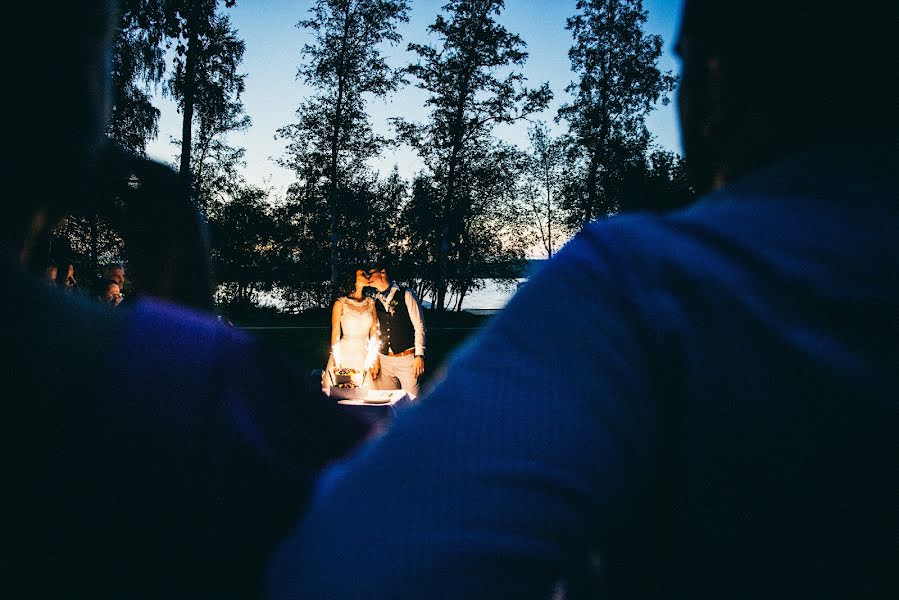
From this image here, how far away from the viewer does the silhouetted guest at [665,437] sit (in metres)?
0.42

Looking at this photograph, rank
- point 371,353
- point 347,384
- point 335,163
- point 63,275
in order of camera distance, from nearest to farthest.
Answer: point 63,275 → point 347,384 → point 371,353 → point 335,163

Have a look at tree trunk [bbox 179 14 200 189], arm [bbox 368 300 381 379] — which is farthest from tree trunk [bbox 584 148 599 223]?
arm [bbox 368 300 381 379]

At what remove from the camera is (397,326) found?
8055 millimetres

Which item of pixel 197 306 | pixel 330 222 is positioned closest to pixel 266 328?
pixel 330 222

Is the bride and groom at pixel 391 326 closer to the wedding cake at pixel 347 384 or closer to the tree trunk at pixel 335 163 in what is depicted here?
the wedding cake at pixel 347 384

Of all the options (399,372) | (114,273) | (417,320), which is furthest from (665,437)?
(114,273)

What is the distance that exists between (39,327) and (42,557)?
0.71 ft

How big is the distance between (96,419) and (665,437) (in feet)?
1.81

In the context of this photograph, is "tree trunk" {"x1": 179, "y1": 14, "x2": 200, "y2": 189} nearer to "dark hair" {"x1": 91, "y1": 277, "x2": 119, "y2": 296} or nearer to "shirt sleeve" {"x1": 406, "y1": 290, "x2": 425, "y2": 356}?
"dark hair" {"x1": 91, "y1": 277, "x2": 119, "y2": 296}

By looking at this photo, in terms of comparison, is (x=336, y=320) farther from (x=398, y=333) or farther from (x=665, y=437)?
(x=665, y=437)

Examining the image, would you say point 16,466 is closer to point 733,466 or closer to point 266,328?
point 733,466

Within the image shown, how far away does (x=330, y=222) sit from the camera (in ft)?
77.6

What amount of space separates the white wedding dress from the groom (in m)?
0.45

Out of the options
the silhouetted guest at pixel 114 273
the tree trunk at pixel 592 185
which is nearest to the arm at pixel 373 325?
the silhouetted guest at pixel 114 273
